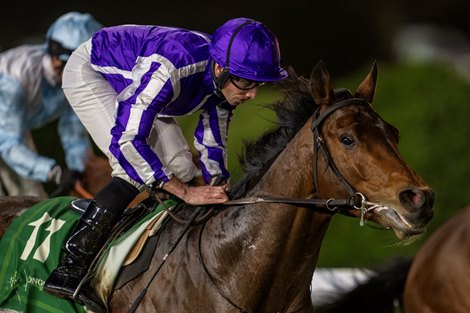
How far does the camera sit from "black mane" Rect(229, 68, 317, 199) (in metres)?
3.55

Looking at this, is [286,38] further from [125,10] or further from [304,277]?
[304,277]

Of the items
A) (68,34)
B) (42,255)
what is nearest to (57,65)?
(68,34)

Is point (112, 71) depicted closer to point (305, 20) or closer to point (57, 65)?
point (57, 65)

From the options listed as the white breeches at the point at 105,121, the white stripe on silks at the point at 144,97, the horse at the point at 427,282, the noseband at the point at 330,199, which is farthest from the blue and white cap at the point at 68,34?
the noseband at the point at 330,199

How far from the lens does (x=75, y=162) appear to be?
5672 mm

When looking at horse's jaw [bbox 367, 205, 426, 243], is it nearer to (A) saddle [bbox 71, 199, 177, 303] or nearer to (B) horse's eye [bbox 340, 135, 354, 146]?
(B) horse's eye [bbox 340, 135, 354, 146]

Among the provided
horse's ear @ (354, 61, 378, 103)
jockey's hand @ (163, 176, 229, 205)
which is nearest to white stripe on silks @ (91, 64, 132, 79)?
jockey's hand @ (163, 176, 229, 205)

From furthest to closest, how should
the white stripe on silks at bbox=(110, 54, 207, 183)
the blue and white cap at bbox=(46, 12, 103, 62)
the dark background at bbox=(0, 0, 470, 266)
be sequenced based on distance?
the dark background at bbox=(0, 0, 470, 266), the blue and white cap at bbox=(46, 12, 103, 62), the white stripe on silks at bbox=(110, 54, 207, 183)

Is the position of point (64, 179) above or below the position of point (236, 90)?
below

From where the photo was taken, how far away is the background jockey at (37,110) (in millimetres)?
5391

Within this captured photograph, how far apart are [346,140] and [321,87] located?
0.23 metres

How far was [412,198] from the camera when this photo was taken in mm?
3141

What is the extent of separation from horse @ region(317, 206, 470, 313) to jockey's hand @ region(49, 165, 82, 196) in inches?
60.6

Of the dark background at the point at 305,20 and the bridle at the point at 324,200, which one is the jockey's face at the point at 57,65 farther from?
the dark background at the point at 305,20
